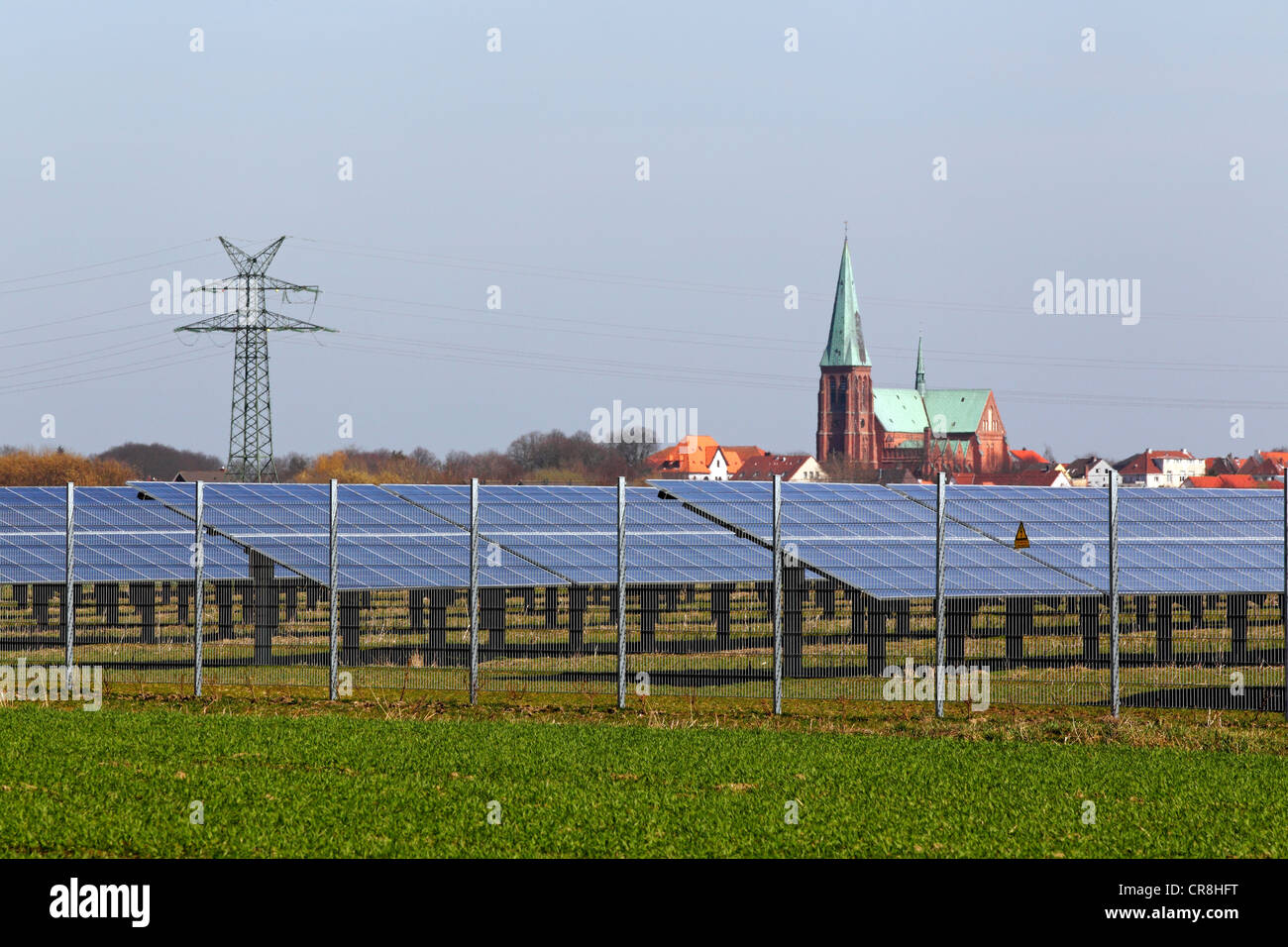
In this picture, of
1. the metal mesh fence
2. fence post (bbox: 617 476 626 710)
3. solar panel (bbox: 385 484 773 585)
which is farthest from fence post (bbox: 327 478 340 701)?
fence post (bbox: 617 476 626 710)

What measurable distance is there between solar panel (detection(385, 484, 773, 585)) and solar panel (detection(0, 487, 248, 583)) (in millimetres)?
6371

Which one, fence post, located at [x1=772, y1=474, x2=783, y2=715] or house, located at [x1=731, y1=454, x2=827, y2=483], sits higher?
house, located at [x1=731, y1=454, x2=827, y2=483]

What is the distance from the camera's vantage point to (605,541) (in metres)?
23.7

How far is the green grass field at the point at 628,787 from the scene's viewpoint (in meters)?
10.1

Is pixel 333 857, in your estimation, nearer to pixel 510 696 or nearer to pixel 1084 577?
pixel 510 696

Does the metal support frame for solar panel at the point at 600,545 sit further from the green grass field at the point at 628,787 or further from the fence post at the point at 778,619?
the green grass field at the point at 628,787

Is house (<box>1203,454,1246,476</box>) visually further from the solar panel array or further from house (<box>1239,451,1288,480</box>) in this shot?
the solar panel array

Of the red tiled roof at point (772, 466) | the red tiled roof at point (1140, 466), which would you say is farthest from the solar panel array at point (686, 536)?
the red tiled roof at point (1140, 466)

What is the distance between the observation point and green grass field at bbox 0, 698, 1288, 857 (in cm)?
1012

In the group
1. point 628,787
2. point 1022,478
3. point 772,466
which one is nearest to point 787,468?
point 772,466

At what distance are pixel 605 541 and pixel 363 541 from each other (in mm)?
3868

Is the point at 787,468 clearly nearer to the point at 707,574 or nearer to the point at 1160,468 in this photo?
the point at 1160,468

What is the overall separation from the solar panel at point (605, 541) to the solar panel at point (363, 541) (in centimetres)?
60
